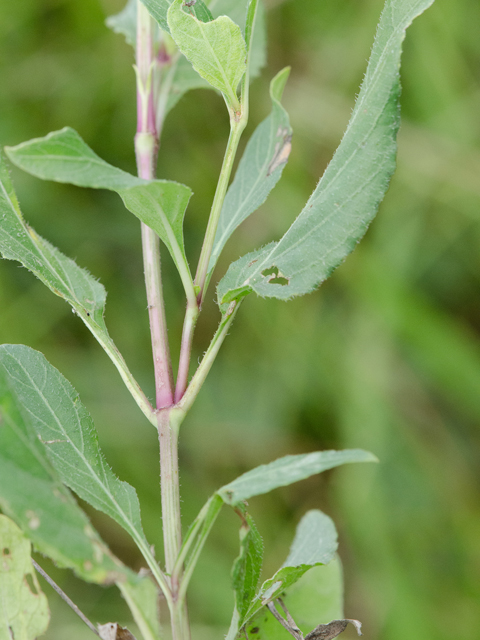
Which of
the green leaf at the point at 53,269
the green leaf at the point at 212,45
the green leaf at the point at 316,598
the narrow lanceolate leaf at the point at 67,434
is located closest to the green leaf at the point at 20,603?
the narrow lanceolate leaf at the point at 67,434

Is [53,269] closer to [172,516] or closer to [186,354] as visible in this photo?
[186,354]

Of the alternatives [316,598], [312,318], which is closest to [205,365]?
[316,598]

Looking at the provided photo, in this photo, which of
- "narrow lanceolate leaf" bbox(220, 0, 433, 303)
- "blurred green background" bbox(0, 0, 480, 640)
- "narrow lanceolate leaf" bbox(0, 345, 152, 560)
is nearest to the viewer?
"narrow lanceolate leaf" bbox(220, 0, 433, 303)

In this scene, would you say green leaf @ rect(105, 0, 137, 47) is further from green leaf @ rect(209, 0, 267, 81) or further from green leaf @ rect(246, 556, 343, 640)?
green leaf @ rect(246, 556, 343, 640)

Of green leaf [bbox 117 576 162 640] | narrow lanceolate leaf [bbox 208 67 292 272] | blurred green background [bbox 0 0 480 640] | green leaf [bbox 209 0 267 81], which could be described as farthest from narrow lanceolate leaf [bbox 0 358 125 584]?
blurred green background [bbox 0 0 480 640]

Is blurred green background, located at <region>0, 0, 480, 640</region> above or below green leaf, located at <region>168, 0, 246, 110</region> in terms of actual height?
below

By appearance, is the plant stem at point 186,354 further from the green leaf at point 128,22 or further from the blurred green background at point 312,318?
the blurred green background at point 312,318

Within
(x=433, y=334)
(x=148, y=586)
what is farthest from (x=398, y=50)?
(x=433, y=334)
